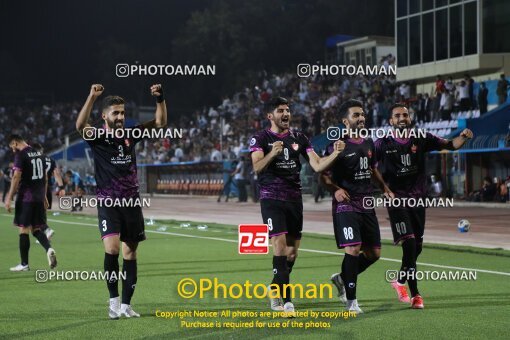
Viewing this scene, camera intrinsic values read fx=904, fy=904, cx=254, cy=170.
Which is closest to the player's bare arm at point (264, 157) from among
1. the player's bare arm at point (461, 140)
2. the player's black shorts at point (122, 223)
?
the player's black shorts at point (122, 223)

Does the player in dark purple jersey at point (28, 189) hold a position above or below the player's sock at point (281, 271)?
above

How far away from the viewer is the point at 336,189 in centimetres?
977

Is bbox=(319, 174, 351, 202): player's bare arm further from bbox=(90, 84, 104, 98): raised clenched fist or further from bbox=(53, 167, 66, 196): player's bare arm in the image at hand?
bbox=(53, 167, 66, 196): player's bare arm

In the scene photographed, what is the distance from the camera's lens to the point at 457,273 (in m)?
13.3

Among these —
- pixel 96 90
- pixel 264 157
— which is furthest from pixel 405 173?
pixel 96 90

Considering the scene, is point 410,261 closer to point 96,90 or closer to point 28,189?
point 96,90

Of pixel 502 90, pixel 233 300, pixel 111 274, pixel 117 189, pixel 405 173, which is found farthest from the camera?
pixel 502 90

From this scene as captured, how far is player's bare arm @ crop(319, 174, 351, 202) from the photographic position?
31.8 feet

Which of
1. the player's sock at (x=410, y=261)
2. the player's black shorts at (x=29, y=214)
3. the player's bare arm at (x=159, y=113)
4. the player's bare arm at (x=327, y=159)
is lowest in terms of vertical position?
the player's sock at (x=410, y=261)

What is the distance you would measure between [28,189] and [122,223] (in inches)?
241

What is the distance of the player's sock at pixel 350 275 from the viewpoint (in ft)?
31.4

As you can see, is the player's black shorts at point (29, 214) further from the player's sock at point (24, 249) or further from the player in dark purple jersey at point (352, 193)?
the player in dark purple jersey at point (352, 193)

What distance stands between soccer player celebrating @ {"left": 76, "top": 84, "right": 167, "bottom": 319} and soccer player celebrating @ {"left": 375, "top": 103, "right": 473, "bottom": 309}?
2675 mm

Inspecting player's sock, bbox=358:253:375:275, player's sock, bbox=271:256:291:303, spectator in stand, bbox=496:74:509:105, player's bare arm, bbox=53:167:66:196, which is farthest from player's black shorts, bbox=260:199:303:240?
spectator in stand, bbox=496:74:509:105
